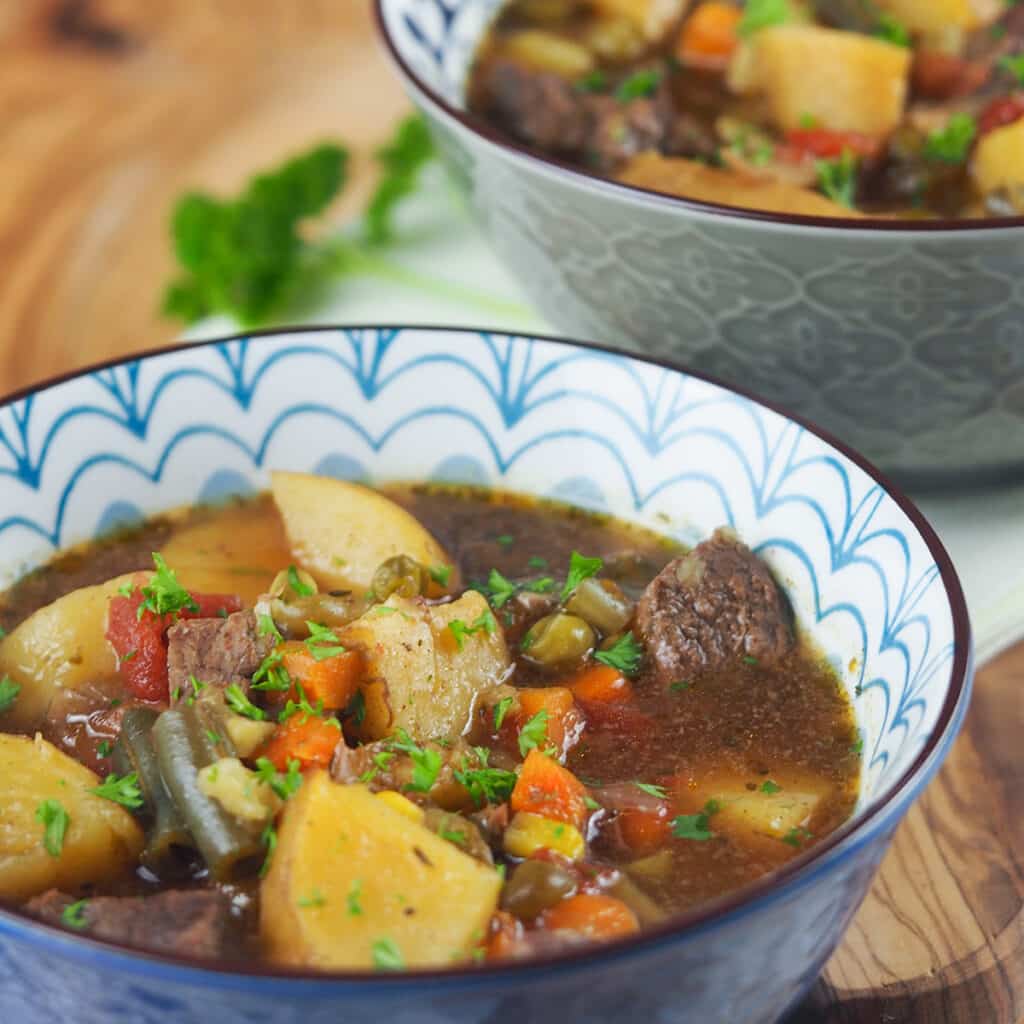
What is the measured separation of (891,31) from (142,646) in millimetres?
2640

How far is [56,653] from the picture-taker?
2.69 m

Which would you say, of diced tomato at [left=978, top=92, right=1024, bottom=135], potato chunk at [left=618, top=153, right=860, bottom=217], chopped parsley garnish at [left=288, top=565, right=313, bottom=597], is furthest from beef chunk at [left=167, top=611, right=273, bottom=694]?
diced tomato at [left=978, top=92, right=1024, bottom=135]

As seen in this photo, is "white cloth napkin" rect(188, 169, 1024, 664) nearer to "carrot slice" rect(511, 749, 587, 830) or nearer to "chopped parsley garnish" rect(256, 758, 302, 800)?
"carrot slice" rect(511, 749, 587, 830)

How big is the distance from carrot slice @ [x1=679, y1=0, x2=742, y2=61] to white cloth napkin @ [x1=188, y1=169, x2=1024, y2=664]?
768 mm

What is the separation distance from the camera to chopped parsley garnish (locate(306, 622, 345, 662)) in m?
2.44

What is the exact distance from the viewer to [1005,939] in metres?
2.55

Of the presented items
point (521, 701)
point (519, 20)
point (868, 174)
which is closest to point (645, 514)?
point (521, 701)

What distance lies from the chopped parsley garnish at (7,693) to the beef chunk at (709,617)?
1.04 m

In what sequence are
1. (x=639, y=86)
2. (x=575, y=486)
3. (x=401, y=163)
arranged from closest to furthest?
(x=575, y=486)
(x=639, y=86)
(x=401, y=163)

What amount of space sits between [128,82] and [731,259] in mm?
3240

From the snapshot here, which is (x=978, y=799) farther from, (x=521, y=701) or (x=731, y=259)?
(x=731, y=259)

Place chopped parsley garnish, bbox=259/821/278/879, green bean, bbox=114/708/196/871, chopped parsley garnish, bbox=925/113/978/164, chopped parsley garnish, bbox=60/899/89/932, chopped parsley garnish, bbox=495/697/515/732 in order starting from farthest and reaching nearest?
1. chopped parsley garnish, bbox=925/113/978/164
2. chopped parsley garnish, bbox=495/697/515/732
3. green bean, bbox=114/708/196/871
4. chopped parsley garnish, bbox=259/821/278/879
5. chopped parsley garnish, bbox=60/899/89/932

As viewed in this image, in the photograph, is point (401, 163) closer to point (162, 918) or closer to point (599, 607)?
point (599, 607)

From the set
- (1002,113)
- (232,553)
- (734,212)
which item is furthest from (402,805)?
(1002,113)
